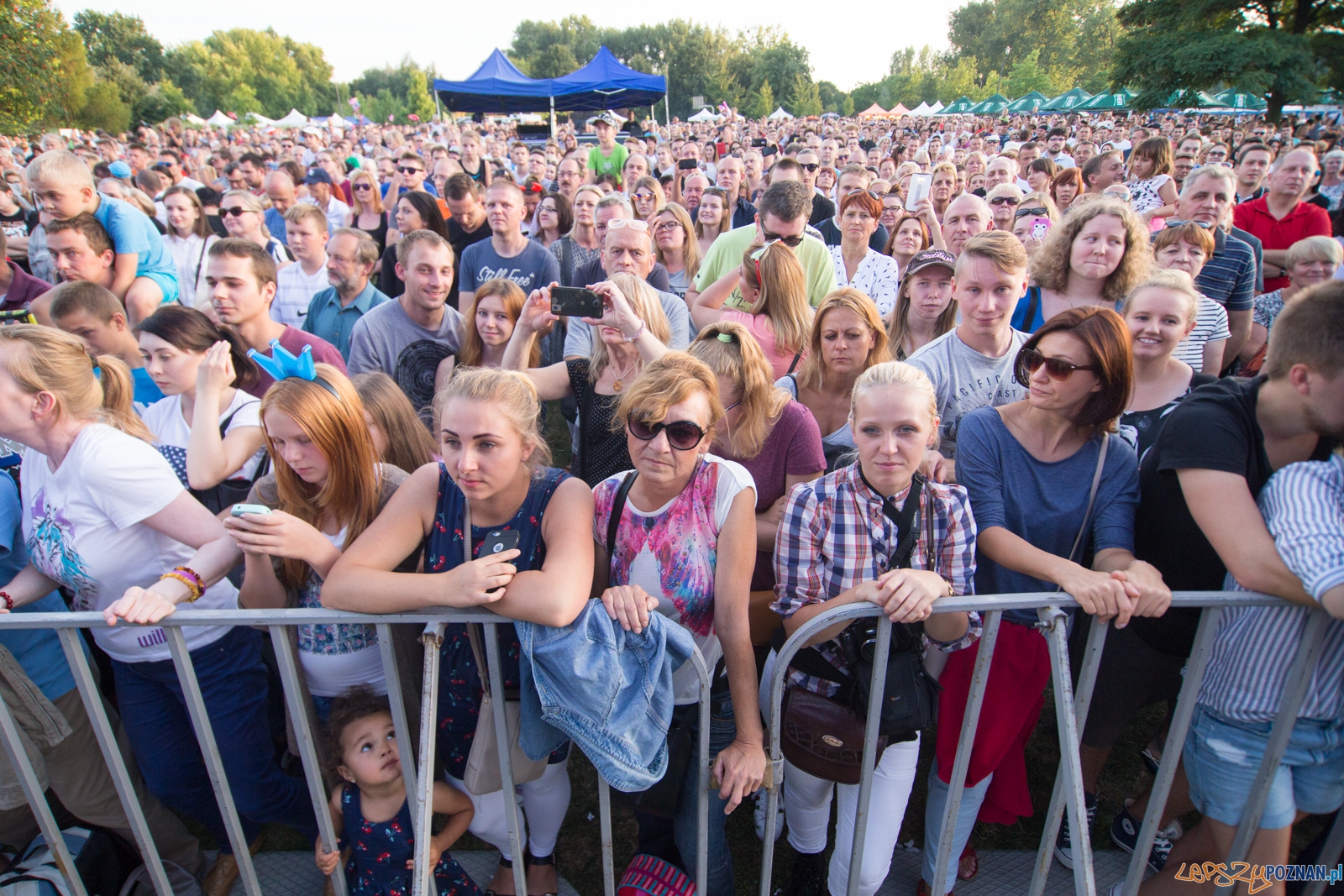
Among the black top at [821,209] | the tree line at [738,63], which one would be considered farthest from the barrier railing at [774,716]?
the tree line at [738,63]

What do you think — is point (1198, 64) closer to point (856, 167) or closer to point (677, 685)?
point (856, 167)

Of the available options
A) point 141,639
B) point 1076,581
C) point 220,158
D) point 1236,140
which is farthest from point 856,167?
point 1236,140

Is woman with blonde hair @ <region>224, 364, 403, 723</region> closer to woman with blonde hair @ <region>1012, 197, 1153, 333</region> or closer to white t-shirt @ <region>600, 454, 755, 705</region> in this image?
white t-shirt @ <region>600, 454, 755, 705</region>

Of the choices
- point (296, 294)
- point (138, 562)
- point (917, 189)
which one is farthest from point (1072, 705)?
point (917, 189)

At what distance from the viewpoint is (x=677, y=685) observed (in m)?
2.04

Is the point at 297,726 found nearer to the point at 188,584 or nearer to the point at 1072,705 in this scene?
the point at 188,584

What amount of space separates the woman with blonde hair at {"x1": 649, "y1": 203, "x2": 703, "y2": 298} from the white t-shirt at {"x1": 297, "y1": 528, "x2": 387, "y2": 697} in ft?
13.0

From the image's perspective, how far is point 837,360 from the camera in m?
2.96

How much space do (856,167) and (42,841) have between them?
25.6ft

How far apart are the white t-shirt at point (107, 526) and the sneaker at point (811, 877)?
2.09 meters

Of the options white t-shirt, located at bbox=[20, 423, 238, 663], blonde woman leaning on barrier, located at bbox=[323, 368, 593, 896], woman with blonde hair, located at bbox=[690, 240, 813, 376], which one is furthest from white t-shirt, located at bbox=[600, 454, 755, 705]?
woman with blonde hair, located at bbox=[690, 240, 813, 376]

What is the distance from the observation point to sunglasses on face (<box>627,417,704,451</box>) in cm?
195

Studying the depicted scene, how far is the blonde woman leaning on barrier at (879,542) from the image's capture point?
1.95 m

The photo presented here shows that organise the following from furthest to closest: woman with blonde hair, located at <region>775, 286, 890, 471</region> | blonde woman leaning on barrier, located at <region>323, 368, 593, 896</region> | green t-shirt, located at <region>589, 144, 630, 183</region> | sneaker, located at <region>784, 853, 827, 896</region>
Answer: green t-shirt, located at <region>589, 144, 630, 183</region>
woman with blonde hair, located at <region>775, 286, 890, 471</region>
sneaker, located at <region>784, 853, 827, 896</region>
blonde woman leaning on barrier, located at <region>323, 368, 593, 896</region>
